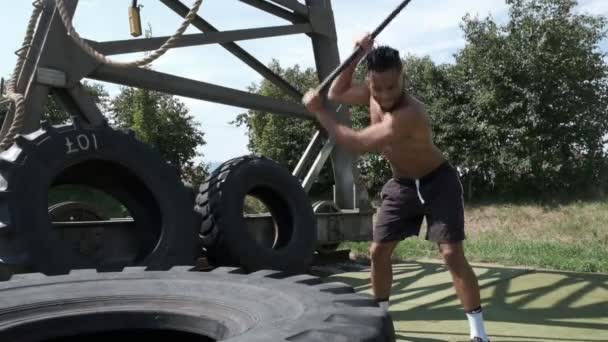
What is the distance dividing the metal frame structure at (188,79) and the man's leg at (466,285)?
96.8 inches

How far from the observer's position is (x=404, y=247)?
8148 millimetres

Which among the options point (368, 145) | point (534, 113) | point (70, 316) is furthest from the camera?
point (534, 113)

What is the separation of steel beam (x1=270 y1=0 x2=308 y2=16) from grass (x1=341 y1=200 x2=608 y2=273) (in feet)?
9.84

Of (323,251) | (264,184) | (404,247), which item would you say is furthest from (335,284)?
(404,247)

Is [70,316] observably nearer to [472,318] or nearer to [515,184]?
[472,318]

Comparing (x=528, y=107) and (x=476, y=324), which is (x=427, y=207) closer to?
(x=476, y=324)

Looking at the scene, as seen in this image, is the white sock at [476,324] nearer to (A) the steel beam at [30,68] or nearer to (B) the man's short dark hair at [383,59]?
(B) the man's short dark hair at [383,59]

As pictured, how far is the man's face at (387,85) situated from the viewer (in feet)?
8.79

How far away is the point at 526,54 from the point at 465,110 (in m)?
1.79

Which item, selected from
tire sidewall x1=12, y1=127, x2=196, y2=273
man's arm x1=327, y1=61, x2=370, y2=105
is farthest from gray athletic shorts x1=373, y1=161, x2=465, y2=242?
tire sidewall x1=12, y1=127, x2=196, y2=273

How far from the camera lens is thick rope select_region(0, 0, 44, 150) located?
3969mm

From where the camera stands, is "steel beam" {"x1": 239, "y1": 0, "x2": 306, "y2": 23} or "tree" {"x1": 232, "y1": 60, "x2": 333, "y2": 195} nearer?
"steel beam" {"x1": 239, "y1": 0, "x2": 306, "y2": 23}

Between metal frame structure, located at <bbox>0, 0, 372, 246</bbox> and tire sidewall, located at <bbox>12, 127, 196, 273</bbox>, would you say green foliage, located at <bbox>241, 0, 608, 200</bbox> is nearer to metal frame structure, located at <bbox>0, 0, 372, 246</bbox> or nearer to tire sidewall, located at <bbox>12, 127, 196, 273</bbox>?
metal frame structure, located at <bbox>0, 0, 372, 246</bbox>

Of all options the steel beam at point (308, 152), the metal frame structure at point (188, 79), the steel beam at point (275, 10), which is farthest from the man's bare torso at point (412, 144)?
the steel beam at point (308, 152)
